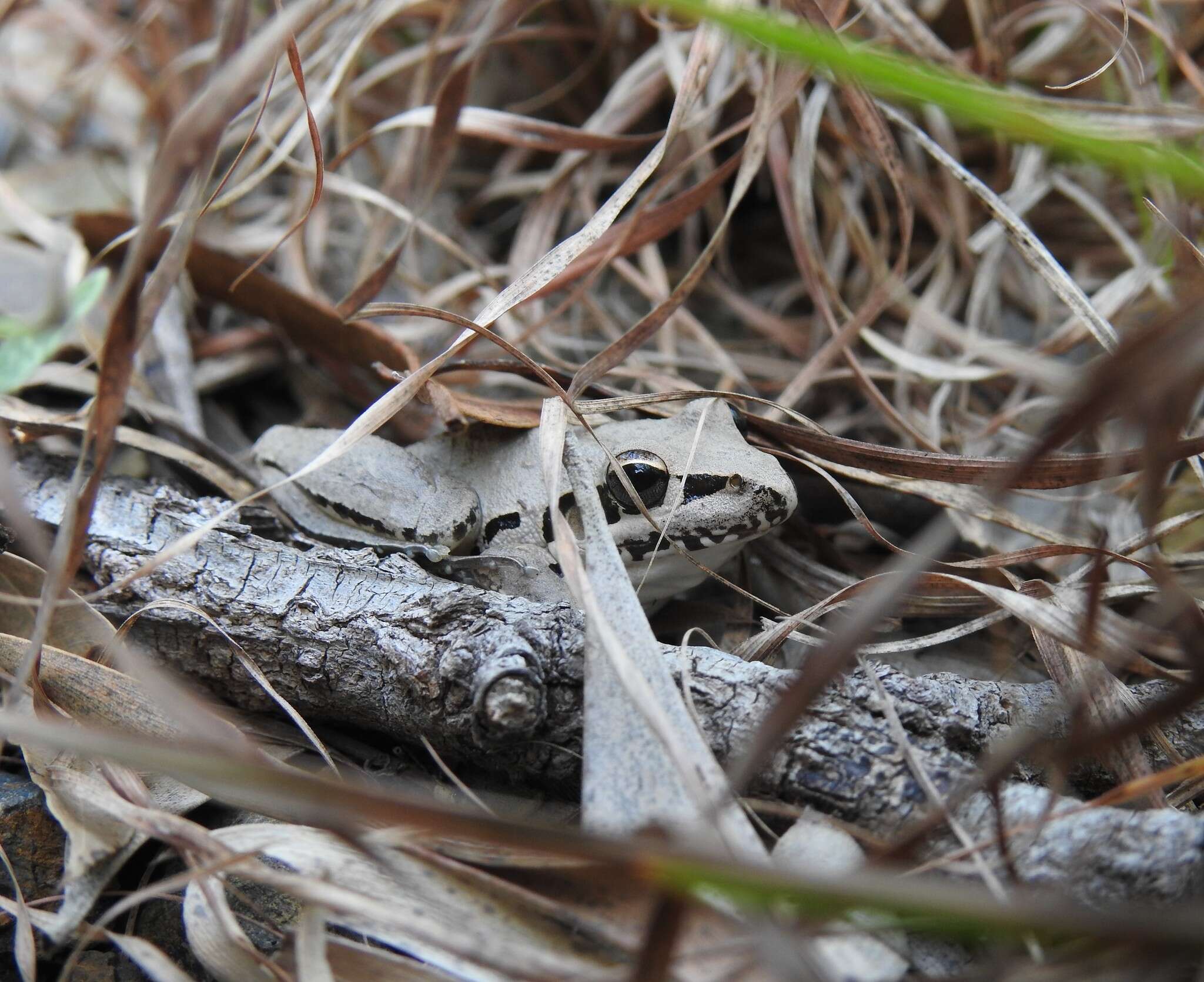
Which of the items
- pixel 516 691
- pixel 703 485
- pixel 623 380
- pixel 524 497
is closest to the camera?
pixel 516 691

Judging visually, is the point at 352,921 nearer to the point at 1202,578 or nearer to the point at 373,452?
the point at 373,452

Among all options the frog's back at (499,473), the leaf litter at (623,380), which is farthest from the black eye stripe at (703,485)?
the frog's back at (499,473)

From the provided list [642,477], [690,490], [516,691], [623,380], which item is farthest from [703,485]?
[516,691]

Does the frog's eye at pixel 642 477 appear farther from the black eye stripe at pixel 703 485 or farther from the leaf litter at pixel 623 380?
the leaf litter at pixel 623 380

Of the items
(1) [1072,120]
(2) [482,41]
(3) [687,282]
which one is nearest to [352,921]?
(3) [687,282]

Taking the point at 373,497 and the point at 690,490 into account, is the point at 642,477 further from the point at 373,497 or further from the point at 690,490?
the point at 373,497

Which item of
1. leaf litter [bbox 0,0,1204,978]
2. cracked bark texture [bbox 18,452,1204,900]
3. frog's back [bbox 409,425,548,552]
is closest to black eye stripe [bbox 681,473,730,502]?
leaf litter [bbox 0,0,1204,978]
